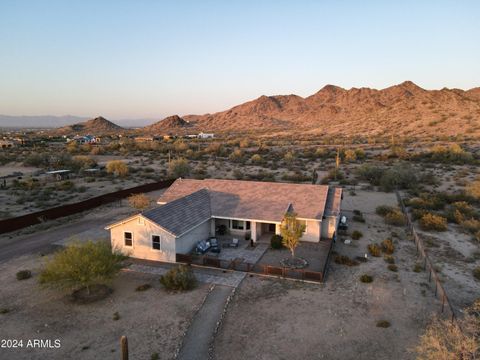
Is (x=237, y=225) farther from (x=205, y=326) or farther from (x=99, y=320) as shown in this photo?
(x=99, y=320)

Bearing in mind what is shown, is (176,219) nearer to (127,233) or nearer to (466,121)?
(127,233)

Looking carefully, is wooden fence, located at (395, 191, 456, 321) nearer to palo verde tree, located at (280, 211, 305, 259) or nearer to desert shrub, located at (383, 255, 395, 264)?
desert shrub, located at (383, 255, 395, 264)

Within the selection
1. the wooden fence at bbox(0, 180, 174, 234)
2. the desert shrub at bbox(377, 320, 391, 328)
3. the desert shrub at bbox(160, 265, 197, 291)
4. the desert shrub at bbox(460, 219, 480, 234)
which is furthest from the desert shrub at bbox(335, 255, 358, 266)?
the wooden fence at bbox(0, 180, 174, 234)

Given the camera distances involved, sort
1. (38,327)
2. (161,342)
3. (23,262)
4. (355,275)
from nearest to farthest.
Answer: (161,342)
(38,327)
(355,275)
(23,262)

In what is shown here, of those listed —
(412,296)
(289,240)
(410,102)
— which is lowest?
(412,296)

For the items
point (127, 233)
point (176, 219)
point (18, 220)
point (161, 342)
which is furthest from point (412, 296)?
point (18, 220)

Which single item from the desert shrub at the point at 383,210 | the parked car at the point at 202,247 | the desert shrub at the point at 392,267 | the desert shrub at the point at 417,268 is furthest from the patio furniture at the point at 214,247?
the desert shrub at the point at 383,210

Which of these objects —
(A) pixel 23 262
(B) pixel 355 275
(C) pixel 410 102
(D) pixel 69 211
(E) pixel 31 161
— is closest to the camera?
(B) pixel 355 275
